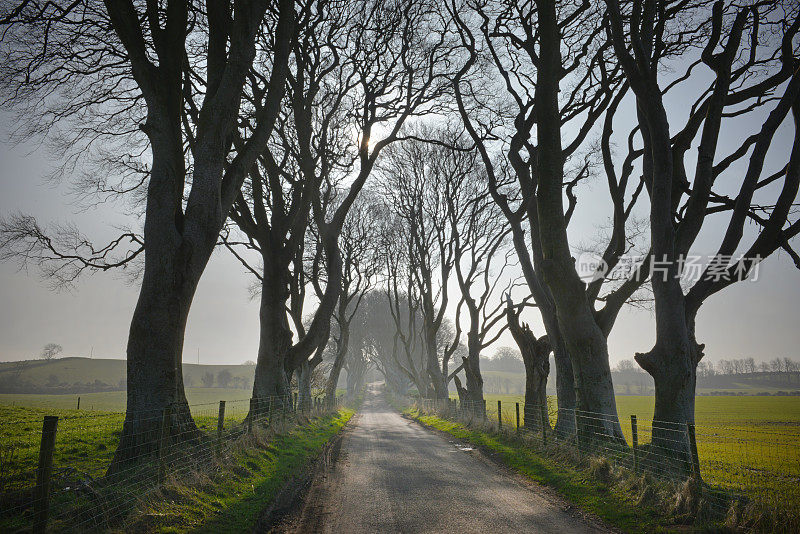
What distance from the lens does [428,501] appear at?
651cm

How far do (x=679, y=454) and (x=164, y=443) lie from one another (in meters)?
7.83

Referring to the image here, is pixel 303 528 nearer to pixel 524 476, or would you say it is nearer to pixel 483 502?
pixel 483 502

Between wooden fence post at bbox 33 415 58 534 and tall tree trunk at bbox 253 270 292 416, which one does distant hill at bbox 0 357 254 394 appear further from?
wooden fence post at bbox 33 415 58 534

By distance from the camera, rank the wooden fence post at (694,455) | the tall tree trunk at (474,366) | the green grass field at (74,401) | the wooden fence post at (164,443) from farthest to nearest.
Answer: the green grass field at (74,401), the tall tree trunk at (474,366), the wooden fence post at (164,443), the wooden fence post at (694,455)

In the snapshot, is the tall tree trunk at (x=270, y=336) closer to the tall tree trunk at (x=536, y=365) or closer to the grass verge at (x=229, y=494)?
the grass verge at (x=229, y=494)

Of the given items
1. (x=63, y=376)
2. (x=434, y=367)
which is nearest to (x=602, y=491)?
(x=434, y=367)

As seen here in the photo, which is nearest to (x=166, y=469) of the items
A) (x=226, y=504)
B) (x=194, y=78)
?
(x=226, y=504)

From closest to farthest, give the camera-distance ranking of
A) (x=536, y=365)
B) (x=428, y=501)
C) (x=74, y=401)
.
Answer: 1. (x=428, y=501)
2. (x=536, y=365)
3. (x=74, y=401)

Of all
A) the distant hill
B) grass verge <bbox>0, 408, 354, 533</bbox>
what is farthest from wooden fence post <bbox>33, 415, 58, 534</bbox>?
the distant hill

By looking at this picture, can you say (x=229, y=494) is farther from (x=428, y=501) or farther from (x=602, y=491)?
(x=602, y=491)

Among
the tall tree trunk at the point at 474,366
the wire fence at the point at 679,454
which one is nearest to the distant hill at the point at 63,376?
the tall tree trunk at the point at 474,366

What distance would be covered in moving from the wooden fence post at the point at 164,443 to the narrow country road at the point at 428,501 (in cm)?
192

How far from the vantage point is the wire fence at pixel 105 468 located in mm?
4094

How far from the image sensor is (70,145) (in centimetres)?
1007
